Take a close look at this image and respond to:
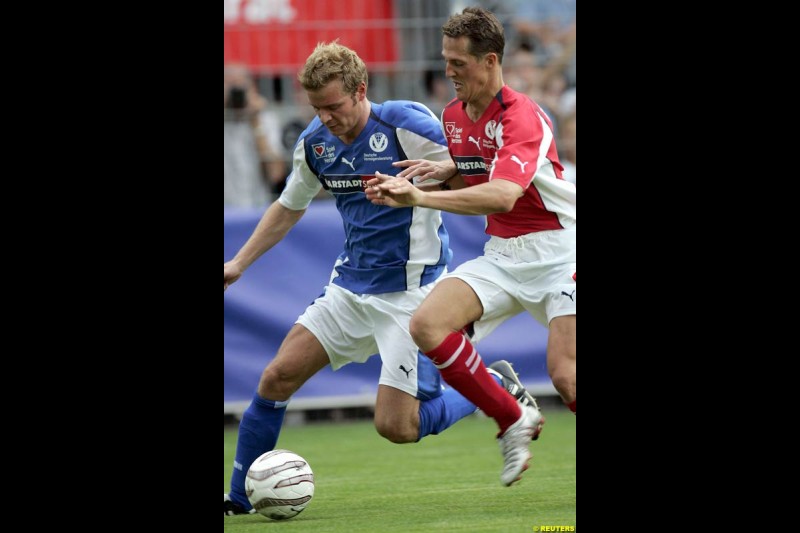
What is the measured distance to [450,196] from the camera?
5.73 m

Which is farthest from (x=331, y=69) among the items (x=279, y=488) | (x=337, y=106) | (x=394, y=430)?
(x=279, y=488)

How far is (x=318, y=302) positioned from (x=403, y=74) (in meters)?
5.12

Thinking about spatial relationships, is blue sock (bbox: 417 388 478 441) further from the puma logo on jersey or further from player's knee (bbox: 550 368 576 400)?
the puma logo on jersey

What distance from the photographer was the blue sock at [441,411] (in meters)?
6.75

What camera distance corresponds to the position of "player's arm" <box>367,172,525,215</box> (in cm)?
549

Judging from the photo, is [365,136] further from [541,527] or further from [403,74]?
[403,74]

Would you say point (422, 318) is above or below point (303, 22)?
below

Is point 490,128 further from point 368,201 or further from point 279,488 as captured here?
point 279,488

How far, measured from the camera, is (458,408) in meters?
6.94

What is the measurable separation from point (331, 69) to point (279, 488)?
7.39ft

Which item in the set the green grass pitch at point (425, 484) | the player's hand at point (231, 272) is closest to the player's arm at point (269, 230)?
the player's hand at point (231, 272)

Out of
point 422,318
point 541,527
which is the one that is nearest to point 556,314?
point 422,318

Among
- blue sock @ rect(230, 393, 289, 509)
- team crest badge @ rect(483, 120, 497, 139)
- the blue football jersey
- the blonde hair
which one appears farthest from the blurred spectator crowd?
team crest badge @ rect(483, 120, 497, 139)

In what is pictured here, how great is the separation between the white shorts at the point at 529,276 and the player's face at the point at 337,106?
3.39 feet
